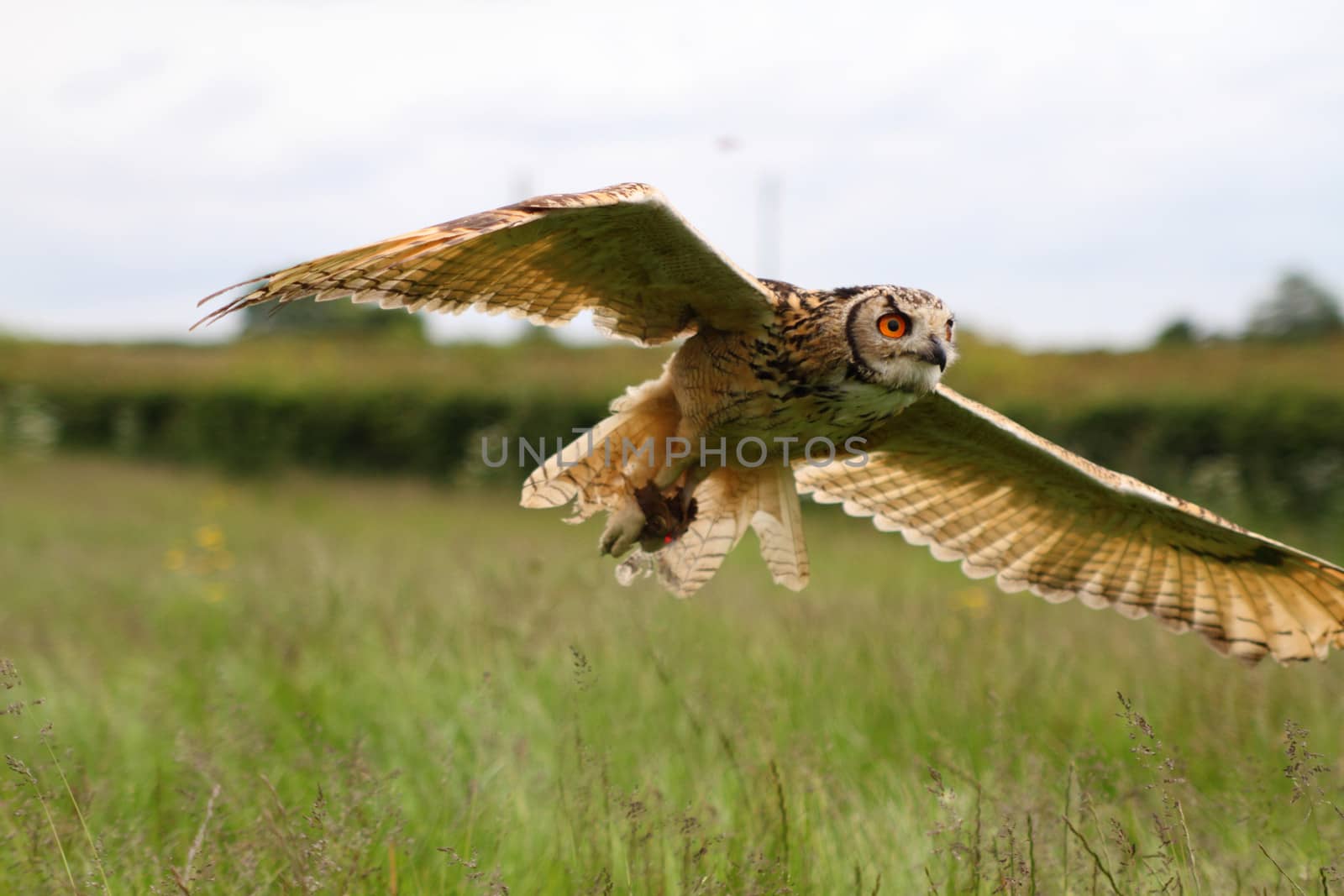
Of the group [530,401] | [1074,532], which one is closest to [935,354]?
[1074,532]

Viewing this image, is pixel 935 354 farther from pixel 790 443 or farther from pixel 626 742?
pixel 626 742

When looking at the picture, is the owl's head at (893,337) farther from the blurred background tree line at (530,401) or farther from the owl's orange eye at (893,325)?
the blurred background tree line at (530,401)

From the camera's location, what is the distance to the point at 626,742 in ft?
15.1

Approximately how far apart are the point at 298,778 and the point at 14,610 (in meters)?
5.47

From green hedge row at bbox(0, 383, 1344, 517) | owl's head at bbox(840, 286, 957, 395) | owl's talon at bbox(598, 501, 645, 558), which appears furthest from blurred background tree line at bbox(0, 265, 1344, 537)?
owl's head at bbox(840, 286, 957, 395)

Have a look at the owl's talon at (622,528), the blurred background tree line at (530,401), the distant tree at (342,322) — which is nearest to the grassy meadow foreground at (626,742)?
the owl's talon at (622,528)

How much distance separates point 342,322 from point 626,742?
30.7 metres

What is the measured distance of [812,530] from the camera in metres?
14.0

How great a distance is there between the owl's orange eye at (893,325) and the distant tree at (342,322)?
78.0 ft

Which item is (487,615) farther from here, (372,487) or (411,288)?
(372,487)

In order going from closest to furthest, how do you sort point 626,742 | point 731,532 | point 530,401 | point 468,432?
point 731,532 → point 626,742 → point 530,401 → point 468,432

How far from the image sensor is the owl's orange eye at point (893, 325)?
3.50m

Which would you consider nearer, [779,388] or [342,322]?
[779,388]

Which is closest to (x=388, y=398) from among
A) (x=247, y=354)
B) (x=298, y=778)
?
(x=247, y=354)
